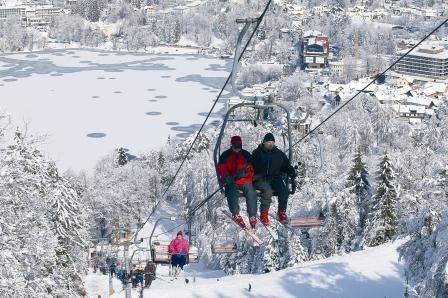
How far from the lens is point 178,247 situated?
41.0 ft

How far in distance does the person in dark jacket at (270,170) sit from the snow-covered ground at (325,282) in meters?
9.05

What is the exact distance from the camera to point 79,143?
1986 inches

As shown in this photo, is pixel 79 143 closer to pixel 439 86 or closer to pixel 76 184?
pixel 76 184

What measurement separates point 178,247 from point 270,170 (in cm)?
473

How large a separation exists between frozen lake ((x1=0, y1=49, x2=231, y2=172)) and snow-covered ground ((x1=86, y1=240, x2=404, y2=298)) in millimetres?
27106

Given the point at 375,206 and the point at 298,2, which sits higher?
the point at 298,2


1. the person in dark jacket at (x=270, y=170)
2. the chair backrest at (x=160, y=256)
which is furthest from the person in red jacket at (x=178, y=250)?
the person in dark jacket at (x=270, y=170)

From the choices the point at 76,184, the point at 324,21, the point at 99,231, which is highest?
the point at 324,21

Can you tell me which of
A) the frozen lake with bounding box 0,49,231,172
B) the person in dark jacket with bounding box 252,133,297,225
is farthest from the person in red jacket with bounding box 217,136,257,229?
the frozen lake with bounding box 0,49,231,172

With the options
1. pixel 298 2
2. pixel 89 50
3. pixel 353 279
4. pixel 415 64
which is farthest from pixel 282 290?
pixel 298 2

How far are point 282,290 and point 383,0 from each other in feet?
449

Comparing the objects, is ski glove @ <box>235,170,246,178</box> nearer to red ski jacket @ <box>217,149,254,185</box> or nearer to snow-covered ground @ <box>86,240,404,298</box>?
red ski jacket @ <box>217,149,254,185</box>

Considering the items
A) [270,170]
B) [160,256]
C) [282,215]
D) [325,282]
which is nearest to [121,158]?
[325,282]

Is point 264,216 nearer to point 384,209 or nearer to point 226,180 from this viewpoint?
point 226,180
